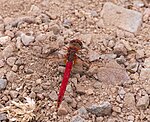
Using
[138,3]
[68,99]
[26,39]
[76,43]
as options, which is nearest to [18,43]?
[26,39]

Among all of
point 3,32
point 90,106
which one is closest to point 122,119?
point 90,106

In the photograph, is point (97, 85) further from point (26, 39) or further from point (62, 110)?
point (26, 39)

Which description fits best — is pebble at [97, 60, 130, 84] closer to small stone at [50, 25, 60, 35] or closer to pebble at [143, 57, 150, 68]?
pebble at [143, 57, 150, 68]

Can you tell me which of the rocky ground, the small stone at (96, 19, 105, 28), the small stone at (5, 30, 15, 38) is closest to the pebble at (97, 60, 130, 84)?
the rocky ground

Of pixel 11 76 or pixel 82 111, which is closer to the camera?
pixel 82 111

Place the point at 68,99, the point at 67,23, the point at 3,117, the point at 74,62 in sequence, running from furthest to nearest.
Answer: the point at 67,23, the point at 74,62, the point at 68,99, the point at 3,117

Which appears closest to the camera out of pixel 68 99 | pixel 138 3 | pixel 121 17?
pixel 68 99

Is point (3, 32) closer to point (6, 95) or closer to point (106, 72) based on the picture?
point (6, 95)
